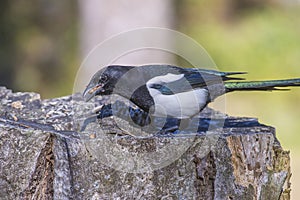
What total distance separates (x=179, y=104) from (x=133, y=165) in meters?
0.57

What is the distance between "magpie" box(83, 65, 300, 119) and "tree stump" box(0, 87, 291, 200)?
0.33m

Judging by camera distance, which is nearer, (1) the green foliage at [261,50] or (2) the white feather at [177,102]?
(2) the white feather at [177,102]

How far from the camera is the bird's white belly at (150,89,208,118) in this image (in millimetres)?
3057

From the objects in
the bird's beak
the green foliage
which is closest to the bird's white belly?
the bird's beak

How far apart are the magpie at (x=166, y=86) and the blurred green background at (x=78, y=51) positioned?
14.9ft

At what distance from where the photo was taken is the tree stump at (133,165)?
2.52 m

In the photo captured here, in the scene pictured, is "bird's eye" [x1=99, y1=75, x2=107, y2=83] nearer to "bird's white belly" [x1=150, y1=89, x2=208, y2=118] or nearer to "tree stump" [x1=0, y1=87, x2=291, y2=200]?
"bird's white belly" [x1=150, y1=89, x2=208, y2=118]

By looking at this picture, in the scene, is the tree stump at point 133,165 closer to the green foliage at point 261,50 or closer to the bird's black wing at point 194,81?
the bird's black wing at point 194,81

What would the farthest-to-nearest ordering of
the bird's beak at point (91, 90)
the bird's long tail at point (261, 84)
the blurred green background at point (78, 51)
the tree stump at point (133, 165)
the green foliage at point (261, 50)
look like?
the blurred green background at point (78, 51), the green foliage at point (261, 50), the bird's beak at point (91, 90), the bird's long tail at point (261, 84), the tree stump at point (133, 165)

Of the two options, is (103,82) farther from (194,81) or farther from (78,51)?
(78,51)

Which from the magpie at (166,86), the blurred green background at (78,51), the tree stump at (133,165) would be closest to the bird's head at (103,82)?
the magpie at (166,86)

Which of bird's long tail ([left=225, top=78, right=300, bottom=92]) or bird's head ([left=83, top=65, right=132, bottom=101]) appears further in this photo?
bird's head ([left=83, top=65, right=132, bottom=101])

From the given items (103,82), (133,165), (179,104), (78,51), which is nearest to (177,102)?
(179,104)

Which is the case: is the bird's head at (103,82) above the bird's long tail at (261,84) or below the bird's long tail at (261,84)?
above
